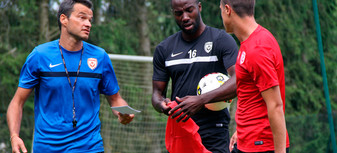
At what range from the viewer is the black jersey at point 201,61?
4223 mm

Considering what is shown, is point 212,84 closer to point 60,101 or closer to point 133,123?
point 60,101

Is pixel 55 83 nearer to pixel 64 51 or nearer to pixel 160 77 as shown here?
pixel 64 51

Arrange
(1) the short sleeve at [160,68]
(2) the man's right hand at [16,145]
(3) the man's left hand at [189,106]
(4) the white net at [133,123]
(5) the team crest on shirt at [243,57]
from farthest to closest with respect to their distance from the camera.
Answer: (4) the white net at [133,123] < (1) the short sleeve at [160,68] < (3) the man's left hand at [189,106] < (2) the man's right hand at [16,145] < (5) the team crest on shirt at [243,57]

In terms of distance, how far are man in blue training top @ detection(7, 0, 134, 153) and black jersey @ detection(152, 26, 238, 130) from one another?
81 cm

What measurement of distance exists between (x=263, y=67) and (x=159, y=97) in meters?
1.78

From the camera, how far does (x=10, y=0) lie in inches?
457

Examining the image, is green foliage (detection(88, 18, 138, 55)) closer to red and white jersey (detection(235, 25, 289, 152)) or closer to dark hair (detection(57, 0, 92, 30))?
dark hair (detection(57, 0, 92, 30))

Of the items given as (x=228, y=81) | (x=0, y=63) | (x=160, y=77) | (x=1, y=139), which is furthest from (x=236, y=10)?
(x=0, y=63)

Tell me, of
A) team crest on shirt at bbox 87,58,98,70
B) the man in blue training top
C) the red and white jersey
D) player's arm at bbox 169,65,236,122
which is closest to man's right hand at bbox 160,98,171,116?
player's arm at bbox 169,65,236,122

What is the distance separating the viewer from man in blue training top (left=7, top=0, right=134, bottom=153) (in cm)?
380

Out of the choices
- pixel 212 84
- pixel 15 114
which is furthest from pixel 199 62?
pixel 15 114

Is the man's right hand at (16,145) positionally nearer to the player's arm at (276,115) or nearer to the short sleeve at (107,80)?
the short sleeve at (107,80)

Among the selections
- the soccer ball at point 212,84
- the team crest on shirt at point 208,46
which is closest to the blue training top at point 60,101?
the soccer ball at point 212,84

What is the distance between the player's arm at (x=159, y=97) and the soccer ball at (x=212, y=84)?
365mm
